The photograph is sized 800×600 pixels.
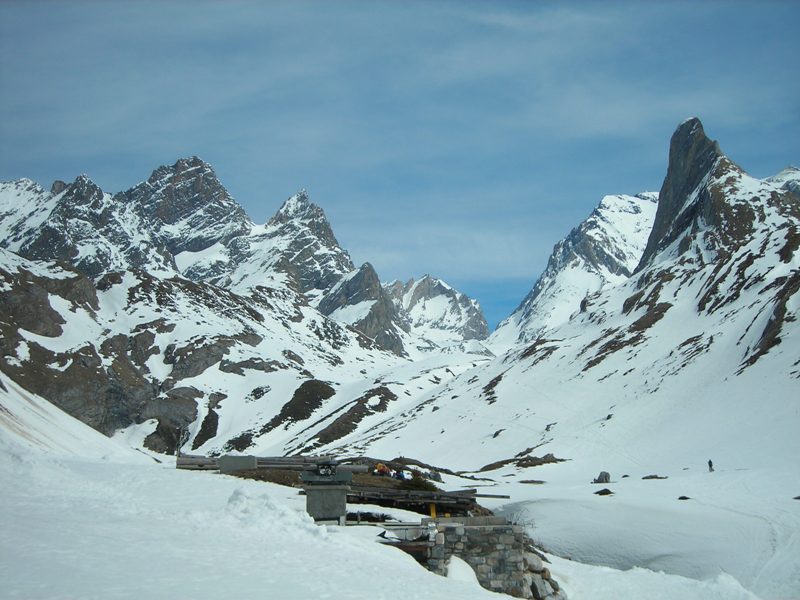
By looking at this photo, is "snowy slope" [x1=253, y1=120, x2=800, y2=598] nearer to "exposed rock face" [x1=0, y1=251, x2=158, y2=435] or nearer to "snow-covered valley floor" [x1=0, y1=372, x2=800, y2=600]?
"snow-covered valley floor" [x1=0, y1=372, x2=800, y2=600]

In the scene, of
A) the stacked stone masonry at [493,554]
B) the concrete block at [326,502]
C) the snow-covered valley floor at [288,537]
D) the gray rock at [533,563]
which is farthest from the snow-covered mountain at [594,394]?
the concrete block at [326,502]

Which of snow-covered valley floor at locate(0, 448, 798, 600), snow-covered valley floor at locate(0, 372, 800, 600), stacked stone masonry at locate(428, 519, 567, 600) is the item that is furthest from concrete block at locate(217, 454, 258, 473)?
stacked stone masonry at locate(428, 519, 567, 600)

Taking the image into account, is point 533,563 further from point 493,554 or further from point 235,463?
point 235,463

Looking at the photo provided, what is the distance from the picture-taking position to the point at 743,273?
396ft

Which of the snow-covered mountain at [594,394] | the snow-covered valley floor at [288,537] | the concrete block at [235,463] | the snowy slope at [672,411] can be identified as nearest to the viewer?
the snow-covered valley floor at [288,537]

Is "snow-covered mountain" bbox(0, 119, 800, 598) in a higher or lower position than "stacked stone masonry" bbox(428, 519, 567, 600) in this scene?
higher

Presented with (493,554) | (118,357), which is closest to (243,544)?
(493,554)

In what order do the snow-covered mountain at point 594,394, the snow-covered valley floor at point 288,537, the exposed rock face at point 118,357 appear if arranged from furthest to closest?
the exposed rock face at point 118,357
the snow-covered mountain at point 594,394
the snow-covered valley floor at point 288,537

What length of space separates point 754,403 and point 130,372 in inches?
5195

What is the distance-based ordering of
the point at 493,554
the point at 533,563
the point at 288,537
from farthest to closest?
the point at 533,563, the point at 493,554, the point at 288,537

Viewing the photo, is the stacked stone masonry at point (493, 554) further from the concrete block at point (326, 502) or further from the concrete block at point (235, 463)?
the concrete block at point (235, 463)

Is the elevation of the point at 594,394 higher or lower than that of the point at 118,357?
lower

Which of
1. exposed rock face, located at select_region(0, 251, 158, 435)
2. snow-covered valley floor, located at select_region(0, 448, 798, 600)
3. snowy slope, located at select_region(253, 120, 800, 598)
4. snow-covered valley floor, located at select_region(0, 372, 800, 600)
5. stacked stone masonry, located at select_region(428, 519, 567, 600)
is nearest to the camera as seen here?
snow-covered valley floor, located at select_region(0, 448, 798, 600)

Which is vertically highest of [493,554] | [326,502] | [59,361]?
[59,361]
